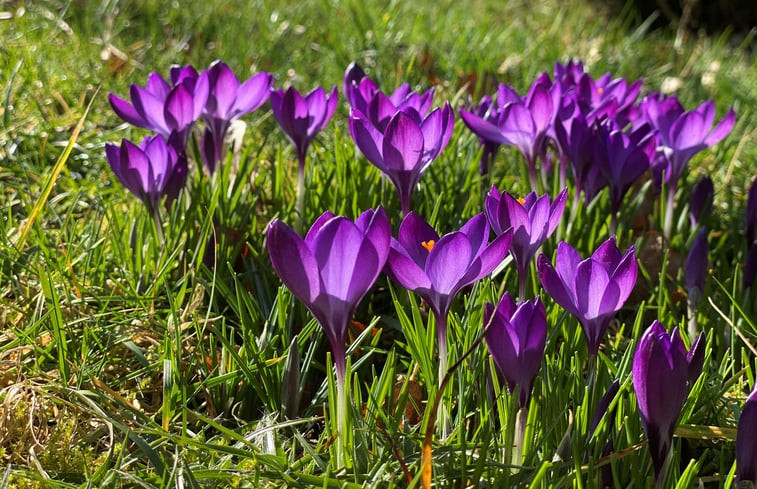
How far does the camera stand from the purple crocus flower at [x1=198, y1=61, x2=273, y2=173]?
1.78 meters

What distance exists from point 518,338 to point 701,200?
3.59ft

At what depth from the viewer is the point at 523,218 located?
1289 mm

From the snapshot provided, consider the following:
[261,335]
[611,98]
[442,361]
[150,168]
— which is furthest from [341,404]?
[611,98]

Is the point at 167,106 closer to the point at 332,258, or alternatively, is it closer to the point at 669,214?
the point at 332,258

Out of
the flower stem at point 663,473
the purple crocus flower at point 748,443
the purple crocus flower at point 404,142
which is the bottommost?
the flower stem at point 663,473

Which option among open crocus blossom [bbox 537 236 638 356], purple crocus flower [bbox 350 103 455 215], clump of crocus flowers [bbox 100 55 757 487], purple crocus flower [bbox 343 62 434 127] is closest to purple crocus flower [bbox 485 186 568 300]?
clump of crocus flowers [bbox 100 55 757 487]

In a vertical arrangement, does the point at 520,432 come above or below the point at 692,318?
below

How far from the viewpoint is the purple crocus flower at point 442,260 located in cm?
110

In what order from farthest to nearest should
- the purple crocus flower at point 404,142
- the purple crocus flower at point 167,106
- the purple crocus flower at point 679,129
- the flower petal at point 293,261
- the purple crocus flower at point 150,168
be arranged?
the purple crocus flower at point 679,129, the purple crocus flower at point 167,106, the purple crocus flower at point 150,168, the purple crocus flower at point 404,142, the flower petal at point 293,261

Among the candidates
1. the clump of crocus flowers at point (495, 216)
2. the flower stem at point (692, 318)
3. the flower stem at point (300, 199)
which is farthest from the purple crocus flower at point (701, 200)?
the flower stem at point (300, 199)

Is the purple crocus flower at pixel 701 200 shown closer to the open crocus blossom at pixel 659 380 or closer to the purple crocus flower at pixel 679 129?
the purple crocus flower at pixel 679 129

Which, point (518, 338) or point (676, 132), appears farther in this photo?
point (676, 132)

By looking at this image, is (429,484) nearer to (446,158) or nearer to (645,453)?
(645,453)

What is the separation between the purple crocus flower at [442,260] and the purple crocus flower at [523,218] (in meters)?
0.12
